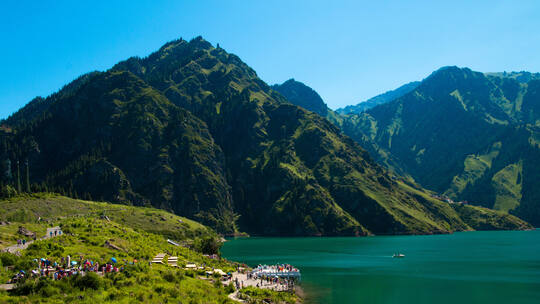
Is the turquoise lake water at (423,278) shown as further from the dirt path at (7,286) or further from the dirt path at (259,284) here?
the dirt path at (7,286)

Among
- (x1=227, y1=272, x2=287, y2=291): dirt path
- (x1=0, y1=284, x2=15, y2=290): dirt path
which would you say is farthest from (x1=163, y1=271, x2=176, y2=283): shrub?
(x1=0, y1=284, x2=15, y2=290): dirt path

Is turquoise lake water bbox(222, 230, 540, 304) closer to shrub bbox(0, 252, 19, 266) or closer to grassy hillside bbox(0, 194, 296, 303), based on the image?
grassy hillside bbox(0, 194, 296, 303)

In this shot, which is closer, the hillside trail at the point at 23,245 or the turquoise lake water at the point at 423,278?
the hillside trail at the point at 23,245

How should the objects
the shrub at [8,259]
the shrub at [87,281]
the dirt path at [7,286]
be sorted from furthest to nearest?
the shrub at [8,259] < the shrub at [87,281] < the dirt path at [7,286]

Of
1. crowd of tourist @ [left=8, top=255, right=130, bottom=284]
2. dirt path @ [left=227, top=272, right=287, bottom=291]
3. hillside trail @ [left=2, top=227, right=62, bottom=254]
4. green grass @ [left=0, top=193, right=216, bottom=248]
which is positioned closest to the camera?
crowd of tourist @ [left=8, top=255, right=130, bottom=284]

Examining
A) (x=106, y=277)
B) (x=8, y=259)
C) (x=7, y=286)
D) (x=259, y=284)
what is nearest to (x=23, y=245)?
(x=8, y=259)

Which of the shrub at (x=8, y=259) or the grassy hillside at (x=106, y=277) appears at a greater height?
the shrub at (x=8, y=259)

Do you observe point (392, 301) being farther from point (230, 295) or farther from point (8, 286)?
point (8, 286)

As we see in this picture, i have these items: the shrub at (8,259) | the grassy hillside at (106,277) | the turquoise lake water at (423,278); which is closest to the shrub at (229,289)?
the grassy hillside at (106,277)

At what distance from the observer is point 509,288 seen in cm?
9769

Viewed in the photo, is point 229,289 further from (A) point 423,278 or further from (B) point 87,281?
(A) point 423,278

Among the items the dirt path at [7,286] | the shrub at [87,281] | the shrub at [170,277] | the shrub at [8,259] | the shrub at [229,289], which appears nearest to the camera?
the dirt path at [7,286]

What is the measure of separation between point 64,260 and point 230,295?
26.8m

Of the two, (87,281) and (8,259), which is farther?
(8,259)
